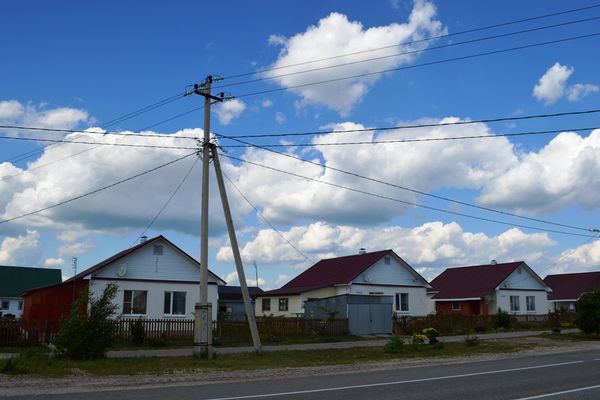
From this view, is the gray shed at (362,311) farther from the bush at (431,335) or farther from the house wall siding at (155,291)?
the bush at (431,335)

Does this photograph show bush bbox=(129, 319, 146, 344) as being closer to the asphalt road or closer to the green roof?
the asphalt road

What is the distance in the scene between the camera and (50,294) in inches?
1297

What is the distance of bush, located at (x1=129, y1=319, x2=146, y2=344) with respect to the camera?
25688 mm

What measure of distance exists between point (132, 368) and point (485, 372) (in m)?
9.59

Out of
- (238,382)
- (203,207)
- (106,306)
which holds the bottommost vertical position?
(238,382)

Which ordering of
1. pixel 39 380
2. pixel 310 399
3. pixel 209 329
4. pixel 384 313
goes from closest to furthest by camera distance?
pixel 310 399 → pixel 39 380 → pixel 209 329 → pixel 384 313

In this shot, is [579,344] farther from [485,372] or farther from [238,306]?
[238,306]

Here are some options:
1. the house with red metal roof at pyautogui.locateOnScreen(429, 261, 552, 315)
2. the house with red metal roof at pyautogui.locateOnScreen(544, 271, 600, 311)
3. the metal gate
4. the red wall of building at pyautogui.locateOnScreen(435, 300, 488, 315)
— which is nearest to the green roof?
the house with red metal roof at pyautogui.locateOnScreen(429, 261, 552, 315)

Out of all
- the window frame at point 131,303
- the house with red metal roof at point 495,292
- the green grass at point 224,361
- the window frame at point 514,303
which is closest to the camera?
the green grass at point 224,361

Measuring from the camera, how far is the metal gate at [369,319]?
34350 millimetres

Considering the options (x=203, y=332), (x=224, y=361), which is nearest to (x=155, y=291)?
(x=203, y=332)

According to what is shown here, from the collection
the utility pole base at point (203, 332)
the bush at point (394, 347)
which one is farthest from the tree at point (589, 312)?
the utility pole base at point (203, 332)

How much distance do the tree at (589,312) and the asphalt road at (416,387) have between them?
15849mm

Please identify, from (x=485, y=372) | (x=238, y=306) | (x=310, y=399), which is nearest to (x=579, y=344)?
(x=485, y=372)
